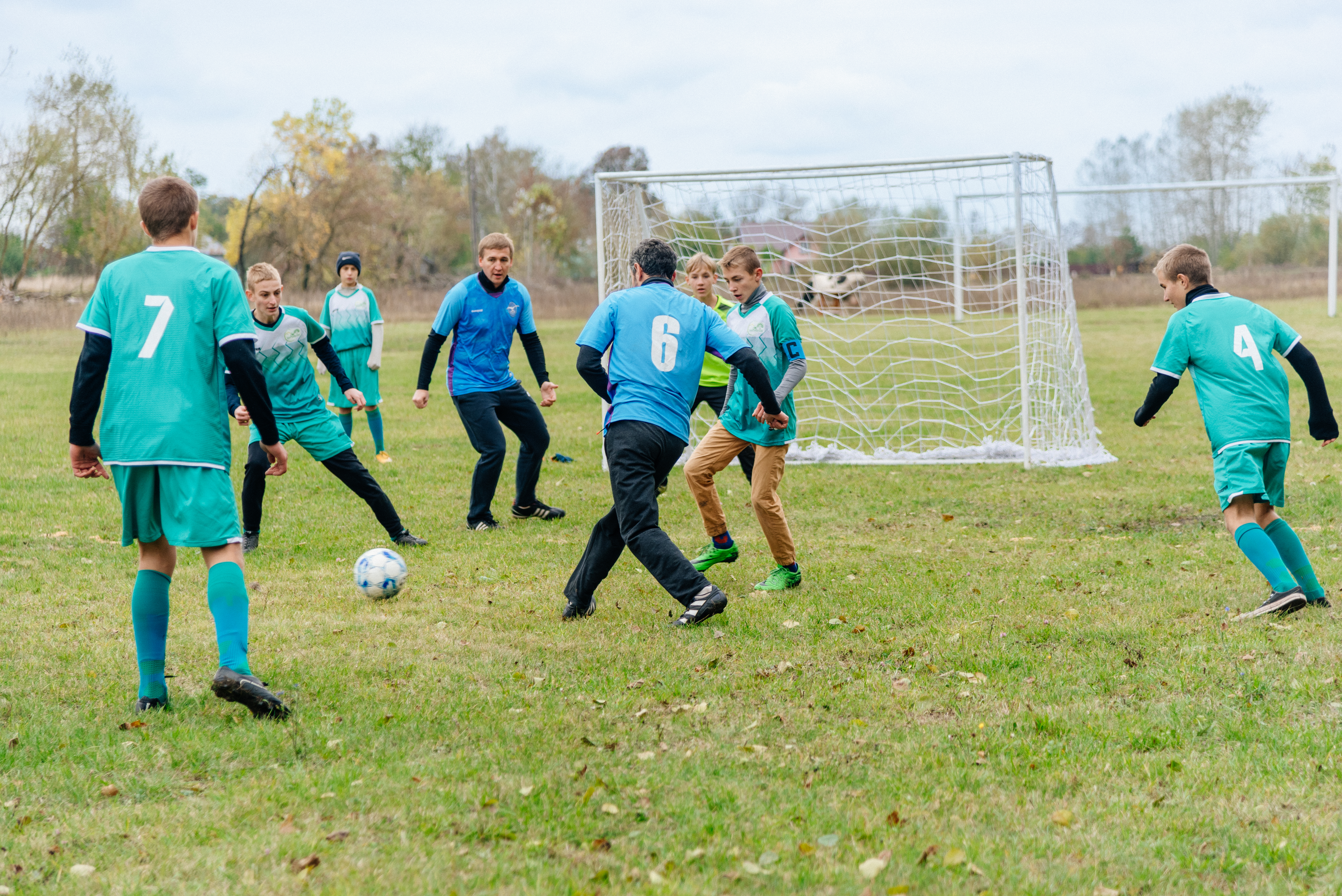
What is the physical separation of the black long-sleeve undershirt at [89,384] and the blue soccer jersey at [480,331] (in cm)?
385

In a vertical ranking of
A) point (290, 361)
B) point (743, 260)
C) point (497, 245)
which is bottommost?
point (290, 361)

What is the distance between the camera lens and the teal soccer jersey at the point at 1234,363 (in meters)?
5.36

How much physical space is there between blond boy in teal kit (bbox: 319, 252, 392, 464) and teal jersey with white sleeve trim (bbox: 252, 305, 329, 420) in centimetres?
398

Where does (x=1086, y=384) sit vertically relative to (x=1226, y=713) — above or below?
above

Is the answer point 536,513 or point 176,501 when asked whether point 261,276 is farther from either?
point 176,501

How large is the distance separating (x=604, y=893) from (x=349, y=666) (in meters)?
2.40

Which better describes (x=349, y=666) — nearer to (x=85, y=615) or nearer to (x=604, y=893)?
(x=85, y=615)

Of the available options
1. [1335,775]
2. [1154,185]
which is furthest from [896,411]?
[1335,775]

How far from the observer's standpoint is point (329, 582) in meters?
6.61

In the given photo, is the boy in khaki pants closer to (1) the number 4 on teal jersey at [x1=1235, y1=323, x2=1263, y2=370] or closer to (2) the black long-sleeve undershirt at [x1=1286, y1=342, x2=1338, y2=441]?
(1) the number 4 on teal jersey at [x1=1235, y1=323, x2=1263, y2=370]

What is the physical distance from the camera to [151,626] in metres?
4.32

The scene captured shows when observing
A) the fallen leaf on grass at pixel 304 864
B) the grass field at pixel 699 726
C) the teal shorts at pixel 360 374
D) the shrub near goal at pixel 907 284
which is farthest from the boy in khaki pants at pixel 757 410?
the teal shorts at pixel 360 374

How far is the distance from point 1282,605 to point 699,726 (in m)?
3.07

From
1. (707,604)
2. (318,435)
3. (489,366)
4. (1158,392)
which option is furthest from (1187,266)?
(318,435)
